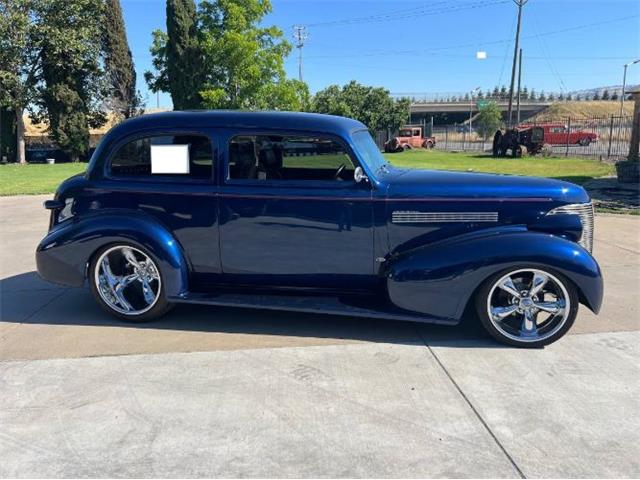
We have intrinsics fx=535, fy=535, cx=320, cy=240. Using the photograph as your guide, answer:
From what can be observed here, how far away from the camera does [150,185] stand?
4.40 m

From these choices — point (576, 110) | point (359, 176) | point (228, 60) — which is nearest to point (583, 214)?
point (359, 176)

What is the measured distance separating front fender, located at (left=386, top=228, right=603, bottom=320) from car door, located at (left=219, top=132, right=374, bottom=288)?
38 cm

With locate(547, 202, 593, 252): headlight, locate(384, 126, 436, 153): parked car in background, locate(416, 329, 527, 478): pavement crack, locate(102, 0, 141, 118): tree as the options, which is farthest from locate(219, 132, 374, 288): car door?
locate(384, 126, 436, 153): parked car in background

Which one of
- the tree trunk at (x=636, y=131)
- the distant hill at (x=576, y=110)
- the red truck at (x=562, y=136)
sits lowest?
the tree trunk at (x=636, y=131)

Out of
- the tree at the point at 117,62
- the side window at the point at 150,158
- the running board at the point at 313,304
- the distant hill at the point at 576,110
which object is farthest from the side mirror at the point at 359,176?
the distant hill at the point at 576,110

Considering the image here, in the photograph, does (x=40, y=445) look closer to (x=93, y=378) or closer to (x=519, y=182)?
(x=93, y=378)

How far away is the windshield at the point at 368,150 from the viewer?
430cm

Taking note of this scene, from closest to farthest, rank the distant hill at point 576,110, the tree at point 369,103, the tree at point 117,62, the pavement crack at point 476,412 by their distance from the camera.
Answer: the pavement crack at point 476,412 → the tree at point 117,62 → the tree at point 369,103 → the distant hill at point 576,110

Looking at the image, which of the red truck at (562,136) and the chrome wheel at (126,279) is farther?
the red truck at (562,136)

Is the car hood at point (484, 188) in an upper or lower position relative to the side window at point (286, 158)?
lower

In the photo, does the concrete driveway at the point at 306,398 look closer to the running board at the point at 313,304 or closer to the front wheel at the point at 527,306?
the front wheel at the point at 527,306

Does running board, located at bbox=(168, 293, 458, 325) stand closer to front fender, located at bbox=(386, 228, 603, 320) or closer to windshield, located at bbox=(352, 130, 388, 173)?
front fender, located at bbox=(386, 228, 603, 320)

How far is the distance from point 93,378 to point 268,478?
1.64m

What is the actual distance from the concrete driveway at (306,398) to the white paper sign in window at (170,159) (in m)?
1.29
